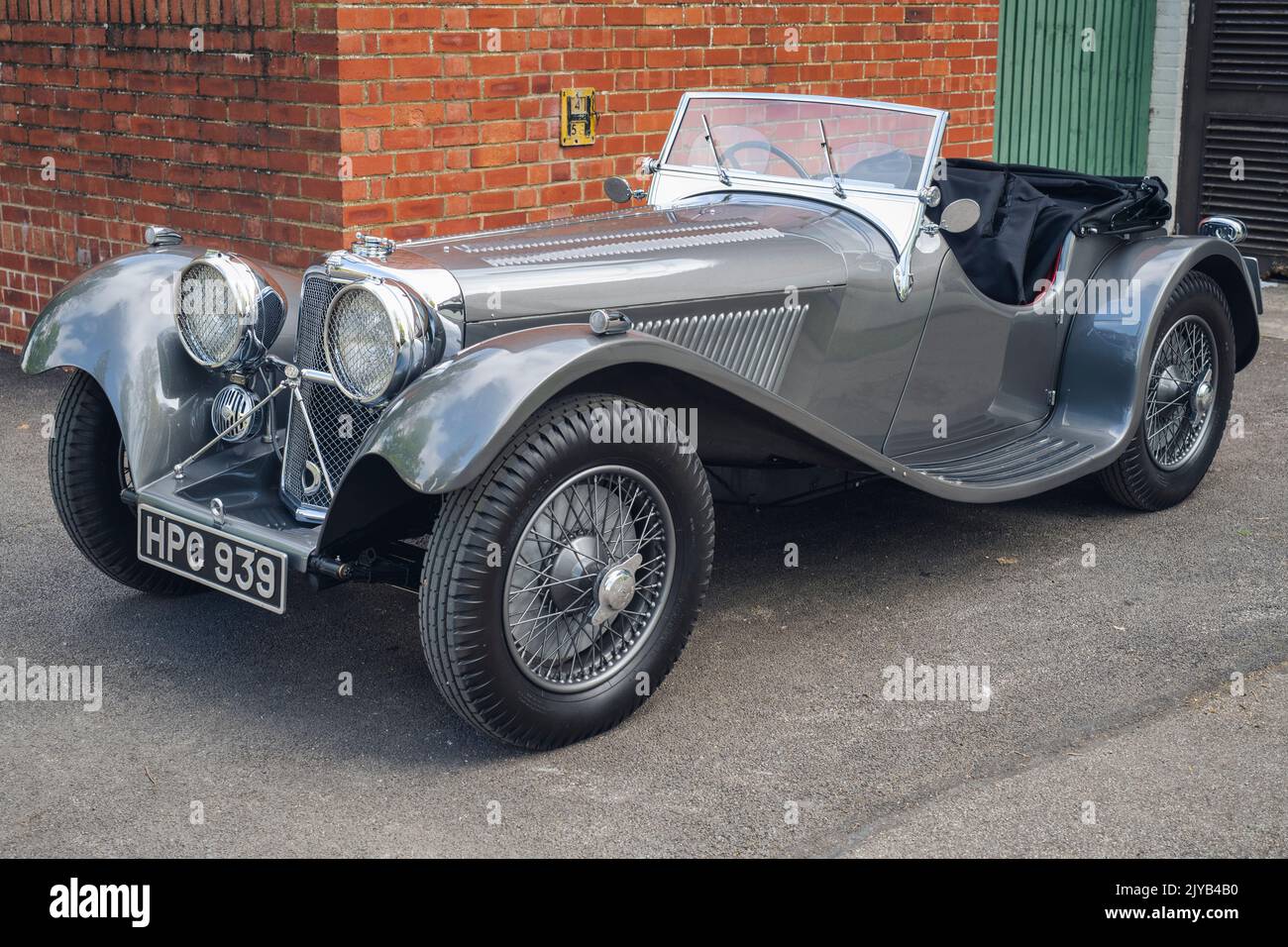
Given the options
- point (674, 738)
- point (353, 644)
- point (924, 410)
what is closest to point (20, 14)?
point (353, 644)

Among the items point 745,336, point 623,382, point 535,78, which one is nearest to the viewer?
point 623,382

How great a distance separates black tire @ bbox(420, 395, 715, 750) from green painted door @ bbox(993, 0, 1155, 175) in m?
5.99

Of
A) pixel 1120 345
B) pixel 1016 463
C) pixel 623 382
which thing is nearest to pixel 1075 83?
pixel 1120 345

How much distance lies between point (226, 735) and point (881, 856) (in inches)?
62.0

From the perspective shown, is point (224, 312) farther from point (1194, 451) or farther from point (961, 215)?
point (1194, 451)

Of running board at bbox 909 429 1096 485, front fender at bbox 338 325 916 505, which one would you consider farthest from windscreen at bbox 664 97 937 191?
front fender at bbox 338 325 916 505

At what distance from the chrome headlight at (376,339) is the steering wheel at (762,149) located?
1.59 metres

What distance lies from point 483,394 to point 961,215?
160 cm

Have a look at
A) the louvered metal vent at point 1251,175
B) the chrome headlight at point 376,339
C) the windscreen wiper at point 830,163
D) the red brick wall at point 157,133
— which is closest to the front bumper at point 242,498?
the chrome headlight at point 376,339

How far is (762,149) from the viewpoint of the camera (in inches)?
183

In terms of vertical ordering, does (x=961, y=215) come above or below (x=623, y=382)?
above

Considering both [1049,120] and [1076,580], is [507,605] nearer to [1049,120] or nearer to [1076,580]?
[1076,580]

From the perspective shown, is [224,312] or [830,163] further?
[830,163]

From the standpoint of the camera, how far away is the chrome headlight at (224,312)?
3.81 meters
